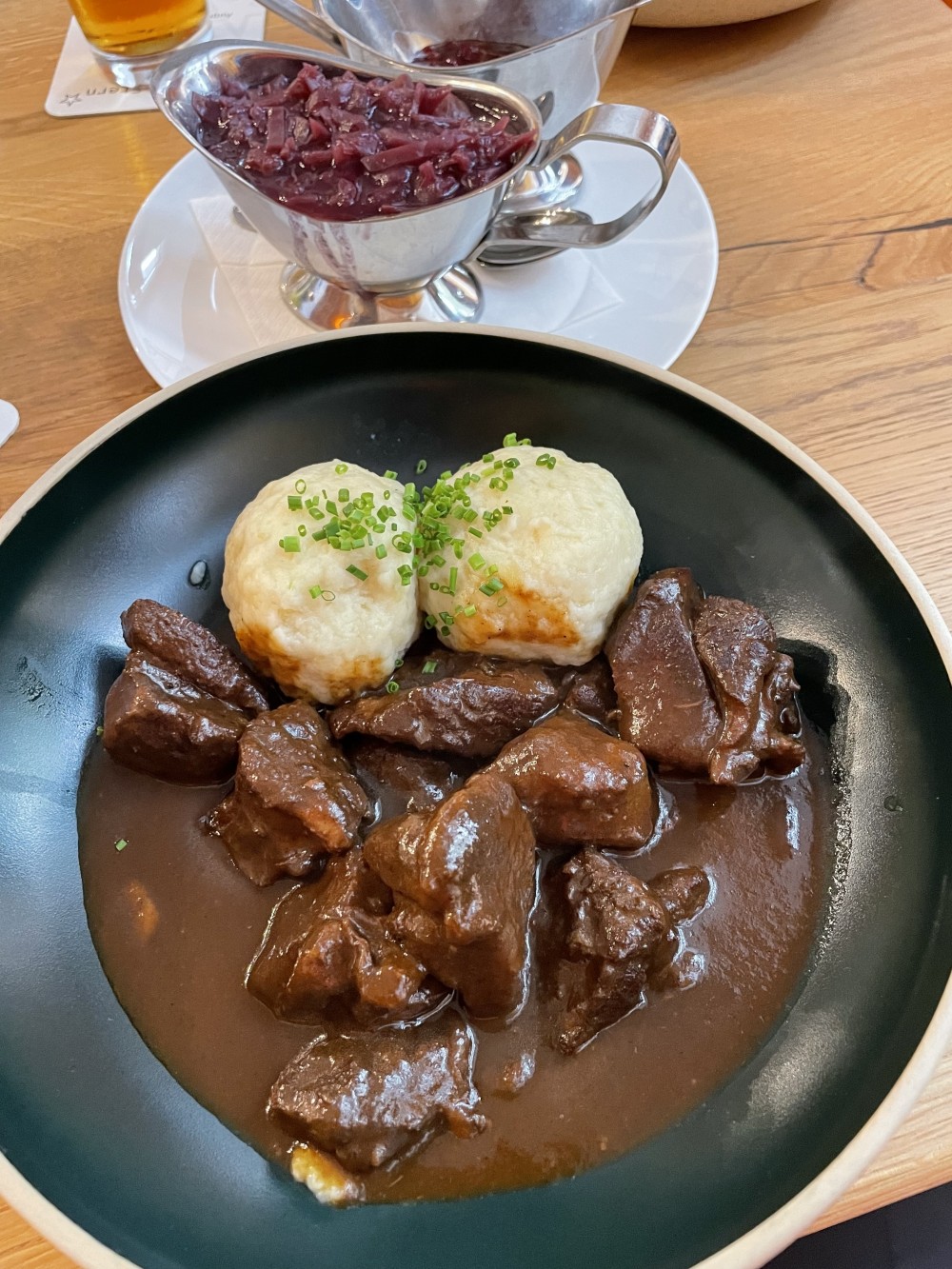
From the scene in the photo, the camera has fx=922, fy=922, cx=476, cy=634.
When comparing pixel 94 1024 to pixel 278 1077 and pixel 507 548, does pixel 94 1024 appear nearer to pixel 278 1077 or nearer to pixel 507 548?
pixel 278 1077

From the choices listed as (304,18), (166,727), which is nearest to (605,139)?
(304,18)

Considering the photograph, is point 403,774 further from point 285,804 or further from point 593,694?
point 593,694

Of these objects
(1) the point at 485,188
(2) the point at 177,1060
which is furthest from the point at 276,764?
(1) the point at 485,188

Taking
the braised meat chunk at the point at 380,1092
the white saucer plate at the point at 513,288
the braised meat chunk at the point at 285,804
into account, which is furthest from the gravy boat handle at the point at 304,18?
the braised meat chunk at the point at 380,1092

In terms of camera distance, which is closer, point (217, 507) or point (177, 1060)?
point (177, 1060)

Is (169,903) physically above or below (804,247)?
below

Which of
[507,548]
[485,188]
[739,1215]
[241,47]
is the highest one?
[241,47]

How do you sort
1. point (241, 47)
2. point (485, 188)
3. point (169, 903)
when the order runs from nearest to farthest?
point (169, 903) < point (485, 188) < point (241, 47)

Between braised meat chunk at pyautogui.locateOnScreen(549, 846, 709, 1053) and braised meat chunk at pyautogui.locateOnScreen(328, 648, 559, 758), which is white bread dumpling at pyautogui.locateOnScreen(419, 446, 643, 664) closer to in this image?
braised meat chunk at pyautogui.locateOnScreen(328, 648, 559, 758)
